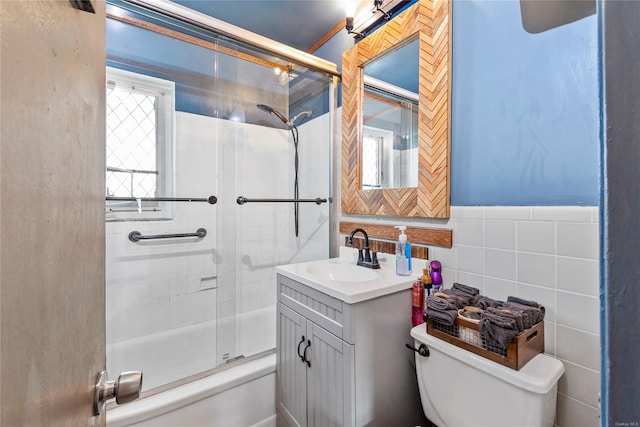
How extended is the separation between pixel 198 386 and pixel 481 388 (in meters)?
1.22

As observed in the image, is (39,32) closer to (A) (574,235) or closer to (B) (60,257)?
(B) (60,257)

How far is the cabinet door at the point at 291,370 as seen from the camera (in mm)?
1260

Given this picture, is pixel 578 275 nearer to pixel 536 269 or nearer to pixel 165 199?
pixel 536 269

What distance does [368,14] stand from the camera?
1.56 meters

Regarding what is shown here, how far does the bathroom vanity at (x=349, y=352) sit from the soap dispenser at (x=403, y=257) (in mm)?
50

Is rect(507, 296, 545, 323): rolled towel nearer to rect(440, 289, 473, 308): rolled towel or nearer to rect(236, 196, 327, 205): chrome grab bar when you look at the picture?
rect(440, 289, 473, 308): rolled towel

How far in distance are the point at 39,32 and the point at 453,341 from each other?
114 cm

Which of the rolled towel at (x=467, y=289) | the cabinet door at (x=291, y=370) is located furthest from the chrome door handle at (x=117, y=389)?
the rolled towel at (x=467, y=289)

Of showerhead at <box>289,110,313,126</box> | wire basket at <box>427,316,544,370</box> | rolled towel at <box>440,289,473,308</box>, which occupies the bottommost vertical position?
wire basket at <box>427,316,544,370</box>

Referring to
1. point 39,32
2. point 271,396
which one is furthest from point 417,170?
point 271,396

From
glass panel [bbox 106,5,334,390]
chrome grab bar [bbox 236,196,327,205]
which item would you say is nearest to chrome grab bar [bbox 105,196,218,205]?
glass panel [bbox 106,5,334,390]

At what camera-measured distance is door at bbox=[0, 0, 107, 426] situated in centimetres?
Result: 22

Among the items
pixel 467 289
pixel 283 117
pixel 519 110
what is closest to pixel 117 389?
pixel 467 289

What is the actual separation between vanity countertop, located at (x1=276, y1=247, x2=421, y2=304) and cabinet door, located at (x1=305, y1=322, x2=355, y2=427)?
0.18 m
